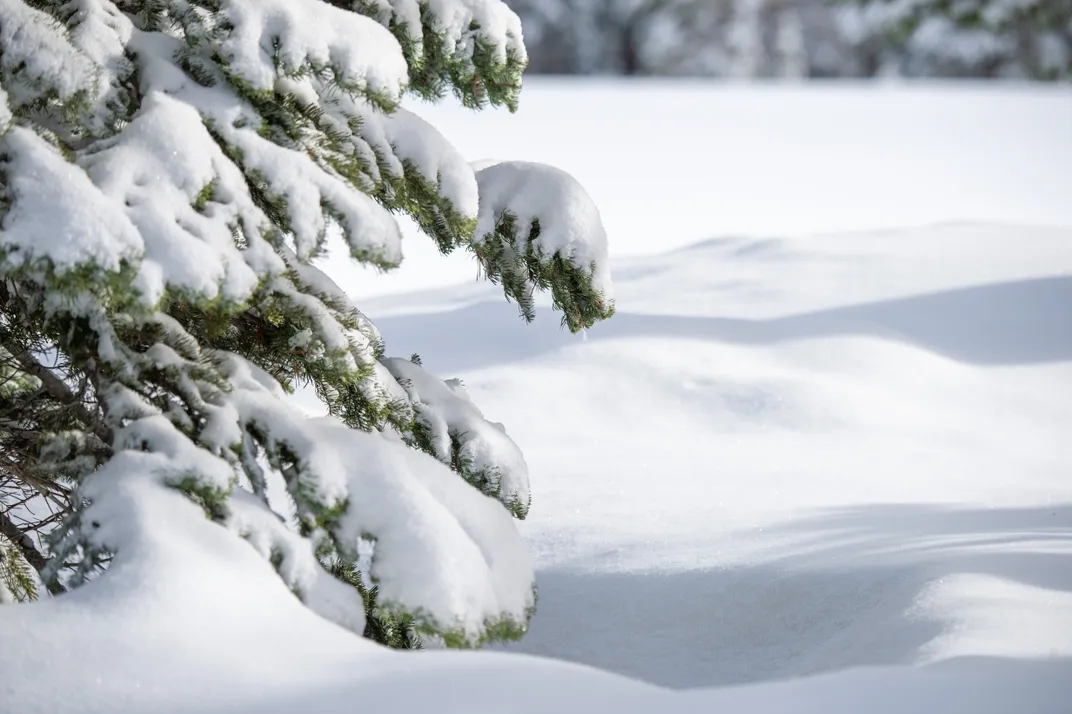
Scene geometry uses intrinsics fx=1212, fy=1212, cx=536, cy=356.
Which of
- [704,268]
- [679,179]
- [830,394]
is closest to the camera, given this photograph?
[830,394]

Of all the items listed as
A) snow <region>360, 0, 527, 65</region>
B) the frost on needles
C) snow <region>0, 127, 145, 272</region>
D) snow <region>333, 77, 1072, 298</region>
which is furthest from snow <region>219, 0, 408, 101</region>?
snow <region>333, 77, 1072, 298</region>

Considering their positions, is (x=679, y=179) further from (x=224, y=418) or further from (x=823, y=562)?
(x=224, y=418)

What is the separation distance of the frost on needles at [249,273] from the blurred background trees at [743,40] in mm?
18329

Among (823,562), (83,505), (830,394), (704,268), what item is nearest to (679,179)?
(704,268)

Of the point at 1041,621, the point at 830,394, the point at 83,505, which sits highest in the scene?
the point at 83,505

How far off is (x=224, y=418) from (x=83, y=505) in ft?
0.95

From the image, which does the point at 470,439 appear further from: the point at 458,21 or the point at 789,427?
the point at 789,427

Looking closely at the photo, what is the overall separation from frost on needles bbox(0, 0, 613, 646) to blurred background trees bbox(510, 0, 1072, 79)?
18.3 meters

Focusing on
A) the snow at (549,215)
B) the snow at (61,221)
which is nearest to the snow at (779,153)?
the snow at (549,215)

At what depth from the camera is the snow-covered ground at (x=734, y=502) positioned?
1952 mm

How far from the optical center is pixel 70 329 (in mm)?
2229

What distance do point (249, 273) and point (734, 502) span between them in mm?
2749

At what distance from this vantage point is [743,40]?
21469 mm

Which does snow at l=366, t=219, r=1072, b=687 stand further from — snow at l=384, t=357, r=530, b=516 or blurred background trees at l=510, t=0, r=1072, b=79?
blurred background trees at l=510, t=0, r=1072, b=79
